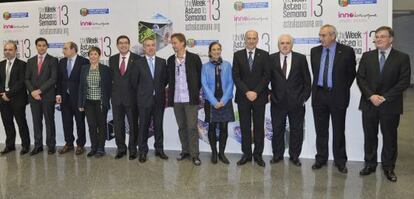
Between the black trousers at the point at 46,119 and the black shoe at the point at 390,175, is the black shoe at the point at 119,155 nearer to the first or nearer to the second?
the black trousers at the point at 46,119

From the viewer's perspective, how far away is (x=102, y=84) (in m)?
5.43

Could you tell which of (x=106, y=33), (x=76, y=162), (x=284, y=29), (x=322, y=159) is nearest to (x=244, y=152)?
(x=322, y=159)

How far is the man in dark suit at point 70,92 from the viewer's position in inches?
223

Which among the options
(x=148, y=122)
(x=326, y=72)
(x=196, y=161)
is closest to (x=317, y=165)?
(x=326, y=72)

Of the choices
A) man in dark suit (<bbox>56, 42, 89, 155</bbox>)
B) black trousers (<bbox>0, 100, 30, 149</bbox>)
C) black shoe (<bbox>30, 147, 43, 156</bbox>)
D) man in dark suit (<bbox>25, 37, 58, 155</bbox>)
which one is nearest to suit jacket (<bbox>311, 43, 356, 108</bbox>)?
man in dark suit (<bbox>56, 42, 89, 155</bbox>)

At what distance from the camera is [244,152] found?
521cm

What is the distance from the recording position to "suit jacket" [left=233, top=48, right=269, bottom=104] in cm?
495

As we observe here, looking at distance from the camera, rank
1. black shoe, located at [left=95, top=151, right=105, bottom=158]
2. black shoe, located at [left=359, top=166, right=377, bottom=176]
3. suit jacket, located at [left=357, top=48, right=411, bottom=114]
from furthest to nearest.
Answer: black shoe, located at [left=95, top=151, right=105, bottom=158] < black shoe, located at [left=359, top=166, right=377, bottom=176] < suit jacket, located at [left=357, top=48, right=411, bottom=114]

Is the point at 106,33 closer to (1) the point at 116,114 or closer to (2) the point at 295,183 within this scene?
(1) the point at 116,114

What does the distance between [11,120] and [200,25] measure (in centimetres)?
301

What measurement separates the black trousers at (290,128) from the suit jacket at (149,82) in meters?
1.41

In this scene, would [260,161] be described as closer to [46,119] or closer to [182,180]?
[182,180]

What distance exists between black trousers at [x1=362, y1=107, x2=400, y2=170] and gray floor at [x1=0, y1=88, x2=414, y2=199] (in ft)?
0.62

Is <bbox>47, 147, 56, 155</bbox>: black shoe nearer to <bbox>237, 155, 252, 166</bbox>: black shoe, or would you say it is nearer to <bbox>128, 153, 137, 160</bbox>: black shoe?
<bbox>128, 153, 137, 160</bbox>: black shoe
